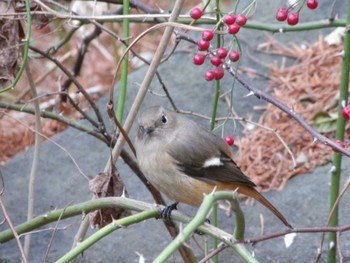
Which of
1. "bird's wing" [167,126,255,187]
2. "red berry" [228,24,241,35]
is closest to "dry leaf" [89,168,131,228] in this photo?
"bird's wing" [167,126,255,187]

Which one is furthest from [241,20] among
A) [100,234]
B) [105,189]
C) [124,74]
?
[100,234]

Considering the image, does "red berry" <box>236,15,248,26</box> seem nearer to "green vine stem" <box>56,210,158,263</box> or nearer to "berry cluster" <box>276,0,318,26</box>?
"berry cluster" <box>276,0,318,26</box>

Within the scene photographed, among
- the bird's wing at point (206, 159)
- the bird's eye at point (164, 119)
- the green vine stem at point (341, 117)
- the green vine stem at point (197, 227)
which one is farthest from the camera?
the bird's eye at point (164, 119)

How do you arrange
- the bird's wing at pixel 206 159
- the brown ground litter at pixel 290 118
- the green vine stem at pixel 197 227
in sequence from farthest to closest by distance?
the brown ground litter at pixel 290 118, the bird's wing at pixel 206 159, the green vine stem at pixel 197 227

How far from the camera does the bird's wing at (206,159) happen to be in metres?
3.61

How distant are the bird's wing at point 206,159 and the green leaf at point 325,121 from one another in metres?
1.14

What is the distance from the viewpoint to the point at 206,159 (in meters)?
3.67

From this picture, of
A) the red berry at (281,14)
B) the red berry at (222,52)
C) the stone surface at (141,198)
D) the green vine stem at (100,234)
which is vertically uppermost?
the red berry at (281,14)

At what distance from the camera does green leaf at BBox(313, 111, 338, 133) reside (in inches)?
184

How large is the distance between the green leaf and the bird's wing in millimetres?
1137

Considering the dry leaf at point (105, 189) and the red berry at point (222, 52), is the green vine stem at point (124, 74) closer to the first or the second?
the dry leaf at point (105, 189)

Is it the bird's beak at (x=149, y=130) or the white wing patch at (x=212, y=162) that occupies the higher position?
the bird's beak at (x=149, y=130)

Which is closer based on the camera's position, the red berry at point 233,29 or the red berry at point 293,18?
the red berry at point 233,29

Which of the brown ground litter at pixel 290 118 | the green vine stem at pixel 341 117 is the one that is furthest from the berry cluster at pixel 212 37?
the brown ground litter at pixel 290 118
